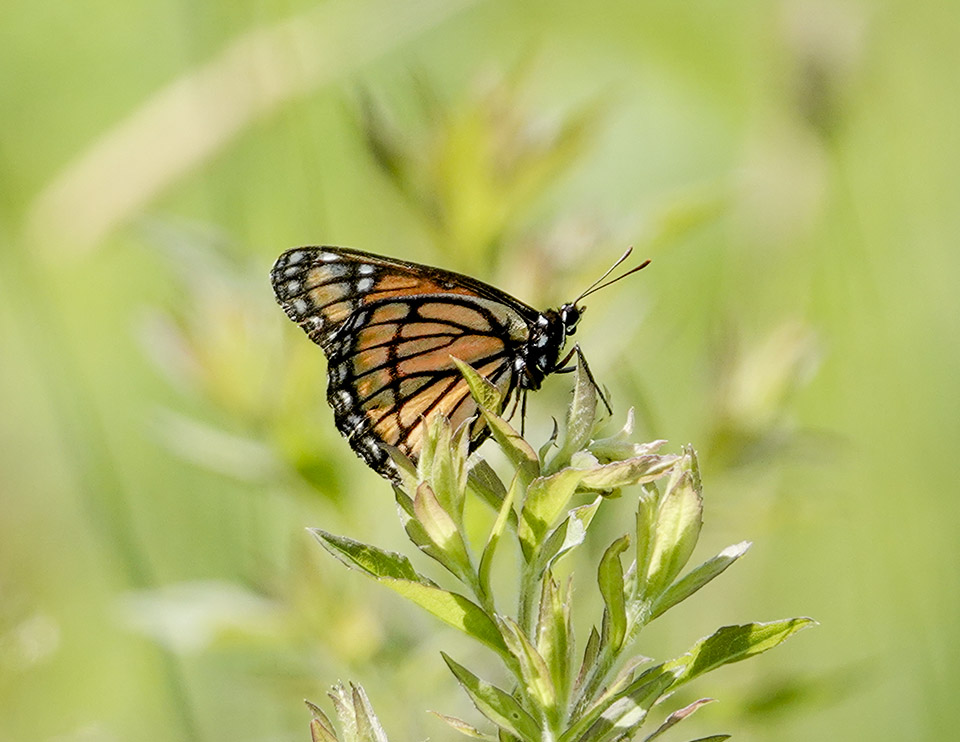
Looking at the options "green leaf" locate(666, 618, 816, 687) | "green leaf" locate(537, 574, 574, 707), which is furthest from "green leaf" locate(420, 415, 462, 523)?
"green leaf" locate(666, 618, 816, 687)

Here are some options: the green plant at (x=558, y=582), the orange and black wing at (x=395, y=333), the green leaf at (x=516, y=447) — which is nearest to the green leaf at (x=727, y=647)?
the green plant at (x=558, y=582)

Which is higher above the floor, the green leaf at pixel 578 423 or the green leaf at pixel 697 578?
the green leaf at pixel 578 423

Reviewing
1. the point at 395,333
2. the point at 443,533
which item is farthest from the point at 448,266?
the point at 443,533

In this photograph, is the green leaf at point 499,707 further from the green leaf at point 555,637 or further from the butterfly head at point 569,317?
the butterfly head at point 569,317

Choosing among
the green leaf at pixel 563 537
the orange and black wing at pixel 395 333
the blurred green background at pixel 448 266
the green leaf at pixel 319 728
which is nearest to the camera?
the green leaf at pixel 319 728

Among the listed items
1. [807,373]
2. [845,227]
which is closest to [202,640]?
[807,373]

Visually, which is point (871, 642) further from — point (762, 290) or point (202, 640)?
point (202, 640)
